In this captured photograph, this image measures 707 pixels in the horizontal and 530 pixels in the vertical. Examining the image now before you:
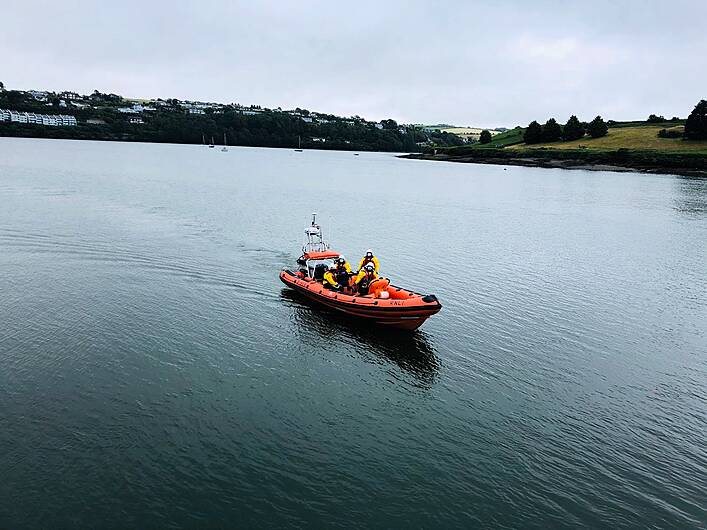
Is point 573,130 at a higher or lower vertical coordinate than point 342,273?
higher

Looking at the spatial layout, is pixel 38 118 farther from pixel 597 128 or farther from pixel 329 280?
pixel 329 280

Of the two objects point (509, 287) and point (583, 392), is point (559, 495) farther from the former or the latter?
point (509, 287)

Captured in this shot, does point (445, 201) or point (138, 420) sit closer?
point (138, 420)

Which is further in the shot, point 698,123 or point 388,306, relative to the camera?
point 698,123

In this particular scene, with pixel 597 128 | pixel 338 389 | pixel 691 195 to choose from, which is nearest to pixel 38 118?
pixel 597 128

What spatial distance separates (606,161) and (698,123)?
18.4 metres

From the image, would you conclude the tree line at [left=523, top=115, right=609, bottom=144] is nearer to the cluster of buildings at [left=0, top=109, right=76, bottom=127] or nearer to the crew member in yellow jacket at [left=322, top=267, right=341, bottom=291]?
the crew member in yellow jacket at [left=322, top=267, right=341, bottom=291]

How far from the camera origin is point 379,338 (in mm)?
21078

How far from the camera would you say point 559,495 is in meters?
12.3

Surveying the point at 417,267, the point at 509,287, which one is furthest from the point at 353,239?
the point at 509,287

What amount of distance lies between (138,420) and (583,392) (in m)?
13.7

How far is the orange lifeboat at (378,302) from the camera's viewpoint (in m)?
20.6

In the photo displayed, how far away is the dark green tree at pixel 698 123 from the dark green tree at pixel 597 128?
2209 cm

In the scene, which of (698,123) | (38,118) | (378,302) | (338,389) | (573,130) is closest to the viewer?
(338,389)
